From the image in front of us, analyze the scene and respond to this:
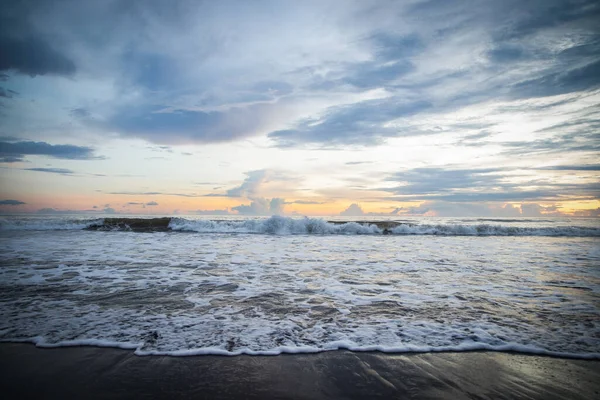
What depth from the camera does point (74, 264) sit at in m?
7.91

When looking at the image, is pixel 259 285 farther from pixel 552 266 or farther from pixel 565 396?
pixel 552 266

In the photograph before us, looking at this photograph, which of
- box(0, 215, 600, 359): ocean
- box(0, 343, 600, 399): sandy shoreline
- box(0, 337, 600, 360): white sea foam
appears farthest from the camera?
box(0, 215, 600, 359): ocean

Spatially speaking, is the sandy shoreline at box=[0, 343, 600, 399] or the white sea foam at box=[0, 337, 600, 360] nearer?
the sandy shoreline at box=[0, 343, 600, 399]

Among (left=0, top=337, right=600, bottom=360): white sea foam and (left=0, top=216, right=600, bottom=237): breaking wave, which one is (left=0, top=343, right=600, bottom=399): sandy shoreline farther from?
(left=0, top=216, right=600, bottom=237): breaking wave

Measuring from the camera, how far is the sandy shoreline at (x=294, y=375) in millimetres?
2316

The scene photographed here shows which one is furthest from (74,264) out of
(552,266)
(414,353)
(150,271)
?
(552,266)

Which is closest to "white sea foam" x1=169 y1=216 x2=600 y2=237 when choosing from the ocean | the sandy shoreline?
the ocean

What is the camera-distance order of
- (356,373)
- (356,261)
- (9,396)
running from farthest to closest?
(356,261), (356,373), (9,396)

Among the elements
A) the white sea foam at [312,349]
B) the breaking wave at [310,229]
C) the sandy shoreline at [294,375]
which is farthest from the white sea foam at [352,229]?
the sandy shoreline at [294,375]

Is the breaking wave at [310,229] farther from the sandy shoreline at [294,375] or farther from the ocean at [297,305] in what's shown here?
the sandy shoreline at [294,375]

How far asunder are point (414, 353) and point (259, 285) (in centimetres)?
352

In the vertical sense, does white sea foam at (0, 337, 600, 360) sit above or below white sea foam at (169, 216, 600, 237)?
below

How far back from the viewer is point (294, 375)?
8.45ft

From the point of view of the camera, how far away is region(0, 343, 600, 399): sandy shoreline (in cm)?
232
